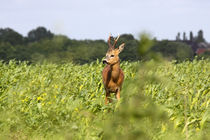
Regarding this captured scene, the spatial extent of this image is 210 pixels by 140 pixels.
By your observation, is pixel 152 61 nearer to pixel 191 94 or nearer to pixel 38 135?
pixel 38 135

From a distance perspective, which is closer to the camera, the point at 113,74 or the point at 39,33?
the point at 113,74

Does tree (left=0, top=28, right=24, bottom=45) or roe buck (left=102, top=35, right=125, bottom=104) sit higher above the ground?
tree (left=0, top=28, right=24, bottom=45)

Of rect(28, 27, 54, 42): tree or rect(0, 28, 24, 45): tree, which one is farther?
rect(28, 27, 54, 42): tree

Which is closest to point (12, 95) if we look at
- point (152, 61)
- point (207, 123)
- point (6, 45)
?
point (207, 123)

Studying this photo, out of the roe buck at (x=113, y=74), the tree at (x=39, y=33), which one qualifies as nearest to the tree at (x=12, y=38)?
the tree at (x=39, y=33)

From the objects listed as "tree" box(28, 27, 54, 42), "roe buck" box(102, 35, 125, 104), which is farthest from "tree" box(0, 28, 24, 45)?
"roe buck" box(102, 35, 125, 104)

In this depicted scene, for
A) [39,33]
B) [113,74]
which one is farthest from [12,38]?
[113,74]

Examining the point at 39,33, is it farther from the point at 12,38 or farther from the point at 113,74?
the point at 113,74

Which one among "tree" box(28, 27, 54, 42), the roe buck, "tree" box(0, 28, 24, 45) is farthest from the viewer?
"tree" box(28, 27, 54, 42)

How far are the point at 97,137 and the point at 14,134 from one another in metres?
1.61

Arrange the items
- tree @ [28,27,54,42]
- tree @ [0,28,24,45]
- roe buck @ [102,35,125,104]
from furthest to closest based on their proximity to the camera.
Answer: tree @ [28,27,54,42], tree @ [0,28,24,45], roe buck @ [102,35,125,104]

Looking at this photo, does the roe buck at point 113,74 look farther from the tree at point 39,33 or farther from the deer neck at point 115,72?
the tree at point 39,33

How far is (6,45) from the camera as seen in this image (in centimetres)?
6203

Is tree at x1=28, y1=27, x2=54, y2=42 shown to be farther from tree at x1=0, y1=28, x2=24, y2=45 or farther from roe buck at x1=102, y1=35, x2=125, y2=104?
roe buck at x1=102, y1=35, x2=125, y2=104
